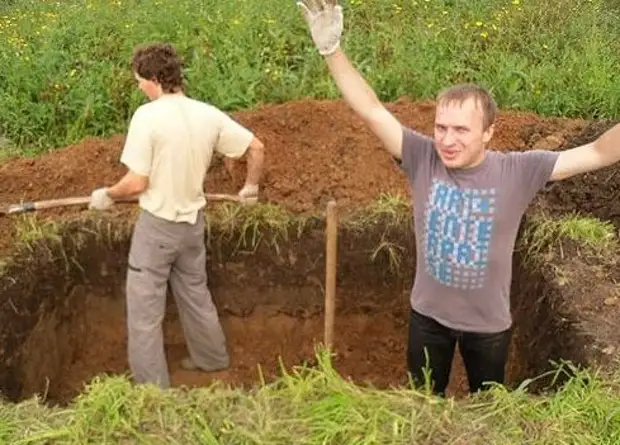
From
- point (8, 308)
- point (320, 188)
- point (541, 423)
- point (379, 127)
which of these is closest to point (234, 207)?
point (320, 188)

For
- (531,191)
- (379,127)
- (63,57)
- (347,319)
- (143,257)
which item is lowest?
(347,319)

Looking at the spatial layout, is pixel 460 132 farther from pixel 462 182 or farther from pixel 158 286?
pixel 158 286

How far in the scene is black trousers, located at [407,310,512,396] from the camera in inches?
141

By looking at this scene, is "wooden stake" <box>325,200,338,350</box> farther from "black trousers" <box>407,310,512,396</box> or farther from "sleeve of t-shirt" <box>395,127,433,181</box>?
"sleeve of t-shirt" <box>395,127,433,181</box>

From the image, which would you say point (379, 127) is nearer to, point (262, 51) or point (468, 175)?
point (468, 175)

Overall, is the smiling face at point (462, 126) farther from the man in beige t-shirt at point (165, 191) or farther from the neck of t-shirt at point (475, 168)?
the man in beige t-shirt at point (165, 191)

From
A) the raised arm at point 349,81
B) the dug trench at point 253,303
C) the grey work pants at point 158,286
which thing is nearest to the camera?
the raised arm at point 349,81

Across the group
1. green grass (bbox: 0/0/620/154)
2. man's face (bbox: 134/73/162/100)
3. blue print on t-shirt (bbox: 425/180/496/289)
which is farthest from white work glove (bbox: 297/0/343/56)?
green grass (bbox: 0/0/620/154)

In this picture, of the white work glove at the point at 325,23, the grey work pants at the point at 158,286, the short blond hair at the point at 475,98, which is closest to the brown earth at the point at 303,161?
the grey work pants at the point at 158,286

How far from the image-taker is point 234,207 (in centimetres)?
546

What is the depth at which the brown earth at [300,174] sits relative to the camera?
5.63 meters

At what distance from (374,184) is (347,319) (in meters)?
0.87

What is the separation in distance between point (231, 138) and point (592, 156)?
1.98m

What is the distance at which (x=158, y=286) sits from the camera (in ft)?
15.5
